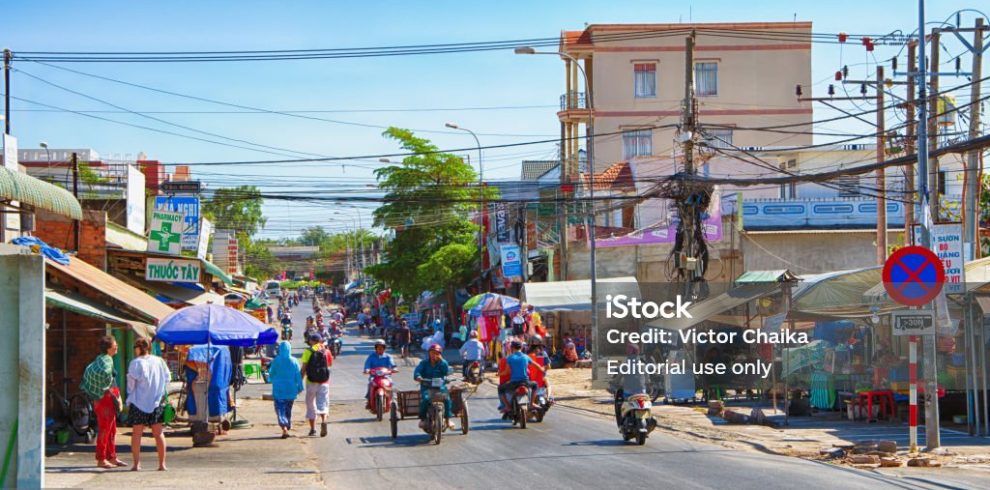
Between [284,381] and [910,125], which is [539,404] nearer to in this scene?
[284,381]

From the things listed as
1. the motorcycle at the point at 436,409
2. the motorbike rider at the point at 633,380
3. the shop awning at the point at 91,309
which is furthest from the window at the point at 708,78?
the shop awning at the point at 91,309

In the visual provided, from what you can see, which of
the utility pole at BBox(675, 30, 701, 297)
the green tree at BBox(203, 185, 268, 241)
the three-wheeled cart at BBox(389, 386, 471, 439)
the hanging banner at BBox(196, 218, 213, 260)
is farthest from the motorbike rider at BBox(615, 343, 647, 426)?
the green tree at BBox(203, 185, 268, 241)

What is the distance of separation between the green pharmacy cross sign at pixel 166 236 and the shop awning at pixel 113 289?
512cm

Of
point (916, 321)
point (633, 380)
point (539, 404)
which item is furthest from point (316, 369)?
point (633, 380)

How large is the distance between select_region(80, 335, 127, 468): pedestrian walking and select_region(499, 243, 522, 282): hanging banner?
3397 cm

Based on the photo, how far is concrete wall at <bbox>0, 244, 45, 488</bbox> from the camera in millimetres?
8000

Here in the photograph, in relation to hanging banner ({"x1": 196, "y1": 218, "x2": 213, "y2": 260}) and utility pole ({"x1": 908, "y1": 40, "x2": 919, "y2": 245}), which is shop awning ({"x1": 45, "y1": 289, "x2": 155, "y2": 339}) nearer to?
hanging banner ({"x1": 196, "y1": 218, "x2": 213, "y2": 260})

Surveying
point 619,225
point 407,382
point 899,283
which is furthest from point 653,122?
point 899,283

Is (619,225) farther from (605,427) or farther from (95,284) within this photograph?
(95,284)

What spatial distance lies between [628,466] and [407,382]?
19553mm

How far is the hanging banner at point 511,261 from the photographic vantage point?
1916 inches

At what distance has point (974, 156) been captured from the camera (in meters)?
24.8

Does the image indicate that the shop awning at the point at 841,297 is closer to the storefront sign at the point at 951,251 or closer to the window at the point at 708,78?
the storefront sign at the point at 951,251

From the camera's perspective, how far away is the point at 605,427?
20.7m
